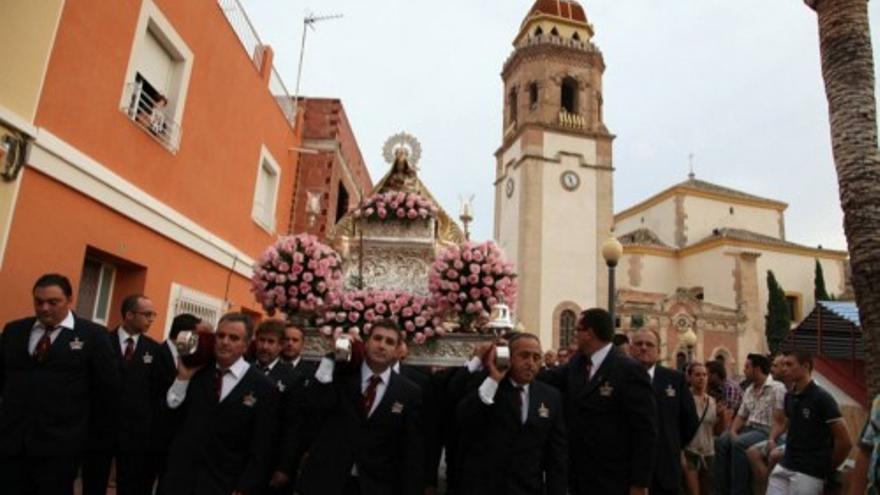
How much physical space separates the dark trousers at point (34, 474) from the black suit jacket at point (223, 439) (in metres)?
0.83

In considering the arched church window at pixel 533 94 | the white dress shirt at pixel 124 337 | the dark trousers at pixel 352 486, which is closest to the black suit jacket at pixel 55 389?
the white dress shirt at pixel 124 337

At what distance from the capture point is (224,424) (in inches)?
143

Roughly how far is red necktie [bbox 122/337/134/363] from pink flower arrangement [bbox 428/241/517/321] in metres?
2.90

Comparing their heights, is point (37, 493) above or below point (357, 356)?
below

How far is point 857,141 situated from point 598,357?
5.25m

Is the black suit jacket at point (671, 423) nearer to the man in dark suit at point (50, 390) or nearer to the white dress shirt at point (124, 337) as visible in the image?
the man in dark suit at point (50, 390)

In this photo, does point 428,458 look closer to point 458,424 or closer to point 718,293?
point 458,424

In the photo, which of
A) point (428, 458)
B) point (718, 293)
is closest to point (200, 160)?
point (428, 458)

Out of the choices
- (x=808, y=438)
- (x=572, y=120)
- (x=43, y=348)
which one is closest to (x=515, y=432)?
(x=808, y=438)

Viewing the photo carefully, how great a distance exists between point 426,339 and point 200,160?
5308 millimetres

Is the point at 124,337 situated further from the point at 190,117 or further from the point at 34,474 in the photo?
the point at 190,117

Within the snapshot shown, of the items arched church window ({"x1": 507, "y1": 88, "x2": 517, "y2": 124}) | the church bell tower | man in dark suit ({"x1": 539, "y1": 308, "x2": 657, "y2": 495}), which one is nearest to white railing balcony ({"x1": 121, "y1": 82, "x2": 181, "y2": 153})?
man in dark suit ({"x1": 539, "y1": 308, "x2": 657, "y2": 495})

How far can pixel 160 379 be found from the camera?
186 inches

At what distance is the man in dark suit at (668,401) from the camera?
495 centimetres
